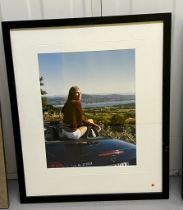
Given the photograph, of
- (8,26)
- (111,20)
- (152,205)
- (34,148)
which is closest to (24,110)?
(34,148)

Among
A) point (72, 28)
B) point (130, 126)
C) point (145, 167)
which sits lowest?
point (145, 167)

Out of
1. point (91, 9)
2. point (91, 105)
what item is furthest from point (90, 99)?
point (91, 9)

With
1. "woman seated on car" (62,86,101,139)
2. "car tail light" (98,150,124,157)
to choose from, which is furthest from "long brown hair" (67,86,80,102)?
"car tail light" (98,150,124,157)

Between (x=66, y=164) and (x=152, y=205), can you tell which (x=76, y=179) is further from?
(x=152, y=205)

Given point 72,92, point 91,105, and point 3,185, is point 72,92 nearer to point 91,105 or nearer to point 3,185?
point 91,105

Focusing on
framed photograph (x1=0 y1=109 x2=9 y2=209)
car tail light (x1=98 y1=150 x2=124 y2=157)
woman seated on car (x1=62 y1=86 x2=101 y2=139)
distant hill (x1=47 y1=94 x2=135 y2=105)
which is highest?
distant hill (x1=47 y1=94 x2=135 y2=105)

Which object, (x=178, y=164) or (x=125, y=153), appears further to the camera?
(x=178, y=164)

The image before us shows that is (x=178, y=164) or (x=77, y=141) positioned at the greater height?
(x=77, y=141)

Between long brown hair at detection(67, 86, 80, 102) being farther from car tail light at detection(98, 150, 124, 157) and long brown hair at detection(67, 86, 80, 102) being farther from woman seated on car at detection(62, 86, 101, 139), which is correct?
car tail light at detection(98, 150, 124, 157)
